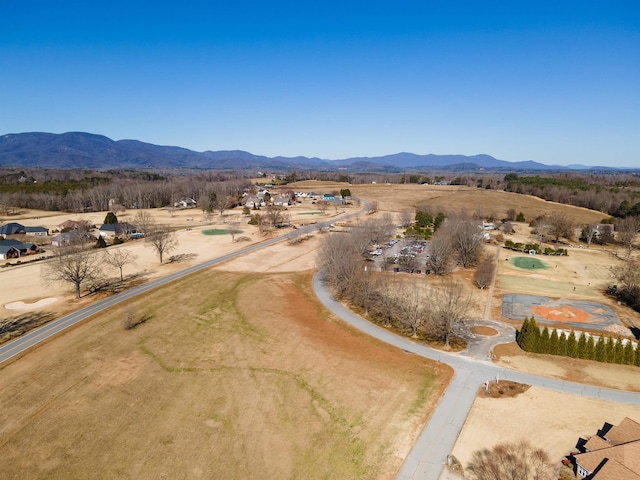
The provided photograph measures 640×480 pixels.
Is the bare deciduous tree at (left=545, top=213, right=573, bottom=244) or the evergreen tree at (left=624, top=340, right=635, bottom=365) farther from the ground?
the bare deciduous tree at (left=545, top=213, right=573, bottom=244)

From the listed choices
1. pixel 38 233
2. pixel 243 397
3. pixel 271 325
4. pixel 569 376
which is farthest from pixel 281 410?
pixel 38 233

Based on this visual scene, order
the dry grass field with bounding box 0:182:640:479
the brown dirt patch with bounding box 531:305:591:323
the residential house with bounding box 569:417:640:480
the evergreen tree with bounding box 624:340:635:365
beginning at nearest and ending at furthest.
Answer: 1. the residential house with bounding box 569:417:640:480
2. the dry grass field with bounding box 0:182:640:479
3. the evergreen tree with bounding box 624:340:635:365
4. the brown dirt patch with bounding box 531:305:591:323

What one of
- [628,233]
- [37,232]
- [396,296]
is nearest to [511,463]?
[396,296]

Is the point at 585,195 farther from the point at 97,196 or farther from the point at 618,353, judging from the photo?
the point at 97,196

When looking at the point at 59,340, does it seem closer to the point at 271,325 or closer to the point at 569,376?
the point at 271,325

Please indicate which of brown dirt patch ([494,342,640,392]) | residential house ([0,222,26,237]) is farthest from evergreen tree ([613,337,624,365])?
residential house ([0,222,26,237])

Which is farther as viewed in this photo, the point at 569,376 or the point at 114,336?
the point at 114,336

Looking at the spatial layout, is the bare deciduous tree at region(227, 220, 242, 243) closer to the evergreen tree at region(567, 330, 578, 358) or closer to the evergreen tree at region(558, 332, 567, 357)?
the evergreen tree at region(558, 332, 567, 357)
